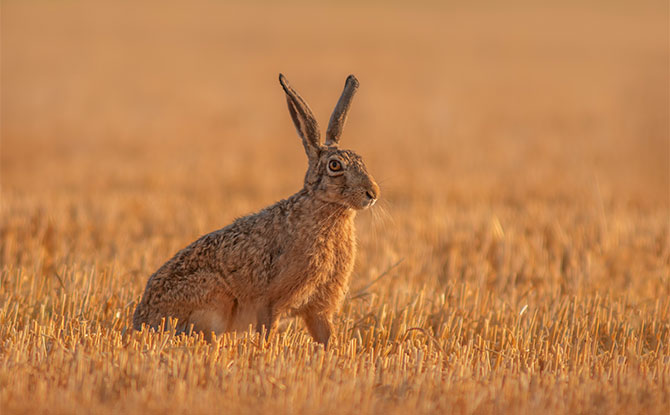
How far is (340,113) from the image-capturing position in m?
5.84

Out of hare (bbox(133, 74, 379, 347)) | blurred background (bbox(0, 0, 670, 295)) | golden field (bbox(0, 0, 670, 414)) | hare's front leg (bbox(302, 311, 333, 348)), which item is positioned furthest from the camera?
blurred background (bbox(0, 0, 670, 295))

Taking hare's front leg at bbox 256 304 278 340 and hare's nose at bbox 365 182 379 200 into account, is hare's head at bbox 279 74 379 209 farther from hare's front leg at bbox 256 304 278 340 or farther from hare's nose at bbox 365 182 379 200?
hare's front leg at bbox 256 304 278 340

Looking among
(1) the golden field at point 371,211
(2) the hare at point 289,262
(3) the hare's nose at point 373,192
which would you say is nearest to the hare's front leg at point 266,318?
(2) the hare at point 289,262

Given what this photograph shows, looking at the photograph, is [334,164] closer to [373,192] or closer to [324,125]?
[373,192]

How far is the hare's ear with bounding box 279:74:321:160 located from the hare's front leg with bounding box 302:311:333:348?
3.91ft

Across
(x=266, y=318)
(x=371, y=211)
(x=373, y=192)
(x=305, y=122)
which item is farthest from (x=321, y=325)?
(x=305, y=122)

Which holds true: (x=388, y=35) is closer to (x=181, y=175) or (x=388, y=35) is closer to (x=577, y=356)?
(x=181, y=175)

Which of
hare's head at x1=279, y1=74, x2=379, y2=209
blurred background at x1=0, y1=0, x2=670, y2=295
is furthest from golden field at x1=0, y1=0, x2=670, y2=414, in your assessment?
hare's head at x1=279, y1=74, x2=379, y2=209

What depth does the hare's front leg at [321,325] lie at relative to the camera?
579 centimetres

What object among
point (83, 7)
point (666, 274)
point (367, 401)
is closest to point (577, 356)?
point (367, 401)

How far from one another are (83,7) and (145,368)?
39.6 meters

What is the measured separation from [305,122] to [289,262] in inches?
41.6

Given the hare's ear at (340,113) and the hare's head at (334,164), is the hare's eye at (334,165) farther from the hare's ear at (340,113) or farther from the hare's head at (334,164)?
the hare's ear at (340,113)

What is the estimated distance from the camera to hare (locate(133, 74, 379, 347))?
5586mm
